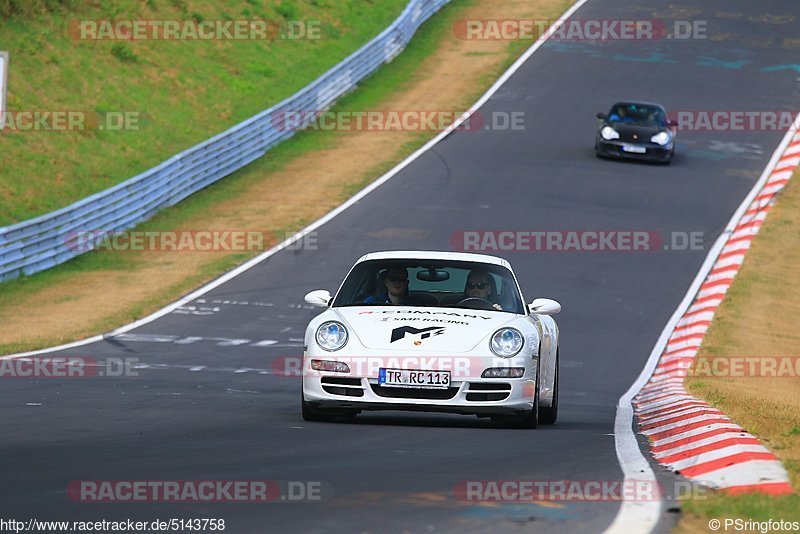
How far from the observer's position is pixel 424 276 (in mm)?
11594

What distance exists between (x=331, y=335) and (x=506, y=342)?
128 centimetres

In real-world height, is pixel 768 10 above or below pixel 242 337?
above

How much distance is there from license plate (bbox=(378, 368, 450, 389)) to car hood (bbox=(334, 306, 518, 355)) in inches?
6.4

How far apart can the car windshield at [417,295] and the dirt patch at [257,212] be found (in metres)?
6.63

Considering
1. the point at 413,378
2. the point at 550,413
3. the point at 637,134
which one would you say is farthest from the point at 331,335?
the point at 637,134

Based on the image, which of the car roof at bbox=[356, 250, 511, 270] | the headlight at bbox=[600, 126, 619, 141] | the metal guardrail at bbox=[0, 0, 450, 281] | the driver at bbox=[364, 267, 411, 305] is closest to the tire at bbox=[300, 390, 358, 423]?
the driver at bbox=[364, 267, 411, 305]

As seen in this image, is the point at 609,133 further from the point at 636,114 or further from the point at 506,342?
the point at 506,342

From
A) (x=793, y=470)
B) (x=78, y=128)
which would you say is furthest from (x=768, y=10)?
(x=793, y=470)

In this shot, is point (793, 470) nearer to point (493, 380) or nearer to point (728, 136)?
point (493, 380)

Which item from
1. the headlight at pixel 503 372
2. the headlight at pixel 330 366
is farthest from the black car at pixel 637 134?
the headlight at pixel 330 366

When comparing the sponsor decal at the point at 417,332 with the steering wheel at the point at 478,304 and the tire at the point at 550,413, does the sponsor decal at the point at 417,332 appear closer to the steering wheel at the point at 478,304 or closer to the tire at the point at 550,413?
the steering wheel at the point at 478,304

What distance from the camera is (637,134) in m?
33.3

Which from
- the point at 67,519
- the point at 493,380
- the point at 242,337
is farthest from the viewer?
the point at 242,337

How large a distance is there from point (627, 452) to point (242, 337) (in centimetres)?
988
